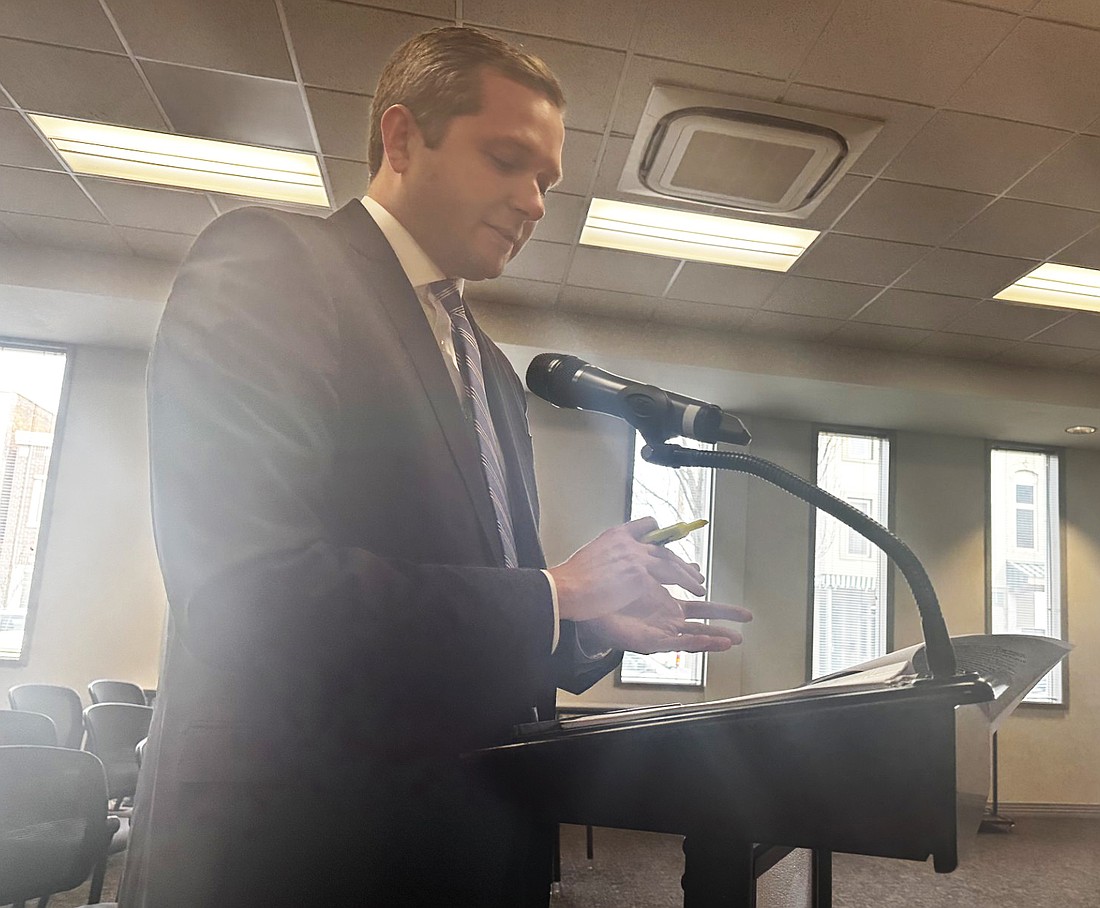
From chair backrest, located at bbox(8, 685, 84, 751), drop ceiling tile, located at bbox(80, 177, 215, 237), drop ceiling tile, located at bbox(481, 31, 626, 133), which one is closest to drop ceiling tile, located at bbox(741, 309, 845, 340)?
drop ceiling tile, located at bbox(481, 31, 626, 133)

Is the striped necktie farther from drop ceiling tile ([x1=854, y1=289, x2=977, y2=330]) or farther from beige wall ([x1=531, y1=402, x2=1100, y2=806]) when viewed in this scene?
beige wall ([x1=531, y1=402, x2=1100, y2=806])

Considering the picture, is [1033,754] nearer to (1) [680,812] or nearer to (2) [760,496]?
(2) [760,496]

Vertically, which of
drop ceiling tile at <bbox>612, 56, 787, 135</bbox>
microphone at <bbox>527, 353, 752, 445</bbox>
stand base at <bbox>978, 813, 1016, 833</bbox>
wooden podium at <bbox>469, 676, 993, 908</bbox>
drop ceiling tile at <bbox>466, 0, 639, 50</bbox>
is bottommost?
stand base at <bbox>978, 813, 1016, 833</bbox>

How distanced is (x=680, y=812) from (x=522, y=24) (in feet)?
9.68

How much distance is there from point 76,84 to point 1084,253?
187 inches

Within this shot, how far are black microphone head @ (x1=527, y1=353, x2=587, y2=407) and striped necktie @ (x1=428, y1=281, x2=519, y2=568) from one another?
7 centimetres

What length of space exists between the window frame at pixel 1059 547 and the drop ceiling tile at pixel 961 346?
5.69 ft

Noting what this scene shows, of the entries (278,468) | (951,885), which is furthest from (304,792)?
(951,885)

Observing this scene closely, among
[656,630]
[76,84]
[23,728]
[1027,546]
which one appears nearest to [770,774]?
[656,630]

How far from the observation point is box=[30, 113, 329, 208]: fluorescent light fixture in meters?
3.93

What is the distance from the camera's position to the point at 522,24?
9.95 feet

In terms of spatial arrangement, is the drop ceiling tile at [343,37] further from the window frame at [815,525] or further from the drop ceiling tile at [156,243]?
the window frame at [815,525]

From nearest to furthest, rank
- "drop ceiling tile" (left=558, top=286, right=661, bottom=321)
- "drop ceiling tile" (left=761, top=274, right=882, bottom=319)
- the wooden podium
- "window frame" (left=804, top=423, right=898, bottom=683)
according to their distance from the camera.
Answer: the wooden podium
"drop ceiling tile" (left=761, top=274, right=882, bottom=319)
"drop ceiling tile" (left=558, top=286, right=661, bottom=321)
"window frame" (left=804, top=423, right=898, bottom=683)

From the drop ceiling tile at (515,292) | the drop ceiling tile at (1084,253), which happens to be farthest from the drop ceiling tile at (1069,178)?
the drop ceiling tile at (515,292)
